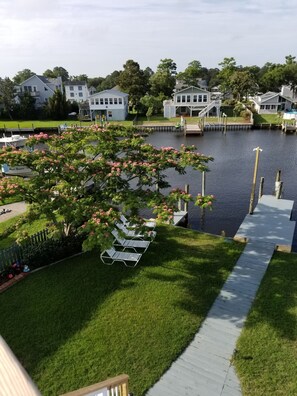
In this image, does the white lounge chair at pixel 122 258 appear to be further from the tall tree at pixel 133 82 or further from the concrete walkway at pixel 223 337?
the tall tree at pixel 133 82

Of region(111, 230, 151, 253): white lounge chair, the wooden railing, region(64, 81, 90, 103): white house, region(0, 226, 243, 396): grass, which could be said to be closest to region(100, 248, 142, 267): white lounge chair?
region(0, 226, 243, 396): grass

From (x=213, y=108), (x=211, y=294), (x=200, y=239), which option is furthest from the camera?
(x=213, y=108)

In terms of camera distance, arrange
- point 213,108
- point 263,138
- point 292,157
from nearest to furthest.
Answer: point 292,157 < point 263,138 < point 213,108

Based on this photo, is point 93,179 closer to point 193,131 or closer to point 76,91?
point 193,131

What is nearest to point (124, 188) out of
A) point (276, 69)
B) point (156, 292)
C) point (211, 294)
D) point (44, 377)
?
point (156, 292)

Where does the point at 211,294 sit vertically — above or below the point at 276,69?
below

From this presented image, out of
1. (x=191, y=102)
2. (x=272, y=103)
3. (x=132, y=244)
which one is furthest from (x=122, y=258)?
(x=272, y=103)

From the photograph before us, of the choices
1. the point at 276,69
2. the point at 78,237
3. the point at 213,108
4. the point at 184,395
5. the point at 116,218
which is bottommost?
the point at 184,395

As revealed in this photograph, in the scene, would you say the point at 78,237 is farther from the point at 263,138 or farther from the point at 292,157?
the point at 263,138
